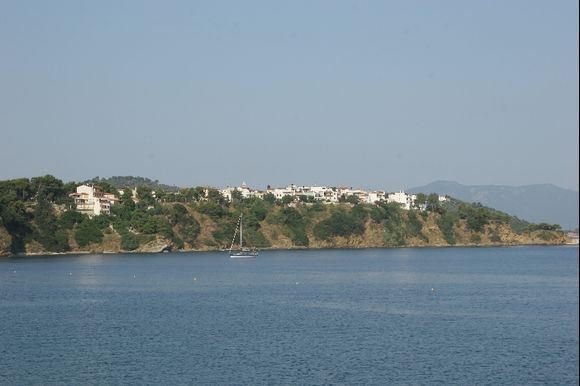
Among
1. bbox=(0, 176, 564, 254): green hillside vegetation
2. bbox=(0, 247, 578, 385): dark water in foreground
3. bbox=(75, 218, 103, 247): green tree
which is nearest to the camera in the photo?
bbox=(0, 247, 578, 385): dark water in foreground

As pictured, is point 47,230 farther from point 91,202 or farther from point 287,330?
point 287,330

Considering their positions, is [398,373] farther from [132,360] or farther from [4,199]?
[4,199]

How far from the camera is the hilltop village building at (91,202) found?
168 meters

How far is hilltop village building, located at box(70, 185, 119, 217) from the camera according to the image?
16788 centimetres

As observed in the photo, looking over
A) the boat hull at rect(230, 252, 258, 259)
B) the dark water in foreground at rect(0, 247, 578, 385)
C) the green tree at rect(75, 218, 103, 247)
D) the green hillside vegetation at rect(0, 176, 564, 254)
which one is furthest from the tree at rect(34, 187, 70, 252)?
the dark water in foreground at rect(0, 247, 578, 385)

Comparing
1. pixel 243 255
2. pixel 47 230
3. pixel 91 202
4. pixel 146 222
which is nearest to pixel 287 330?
pixel 243 255

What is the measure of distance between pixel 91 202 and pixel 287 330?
12305 cm

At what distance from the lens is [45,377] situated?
39.0 m

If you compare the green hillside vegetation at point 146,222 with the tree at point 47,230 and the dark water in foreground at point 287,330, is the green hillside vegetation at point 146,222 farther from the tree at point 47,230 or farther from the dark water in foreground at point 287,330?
the dark water in foreground at point 287,330

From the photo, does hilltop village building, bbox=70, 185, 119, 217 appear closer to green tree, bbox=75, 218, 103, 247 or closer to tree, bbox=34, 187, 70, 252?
green tree, bbox=75, 218, 103, 247

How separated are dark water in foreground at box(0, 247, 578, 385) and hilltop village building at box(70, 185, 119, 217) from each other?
2702 inches

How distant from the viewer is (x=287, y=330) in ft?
175

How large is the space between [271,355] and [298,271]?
6765cm

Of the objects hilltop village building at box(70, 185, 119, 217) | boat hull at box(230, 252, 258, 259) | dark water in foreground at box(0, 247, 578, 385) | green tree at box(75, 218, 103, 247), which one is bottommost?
dark water in foreground at box(0, 247, 578, 385)
